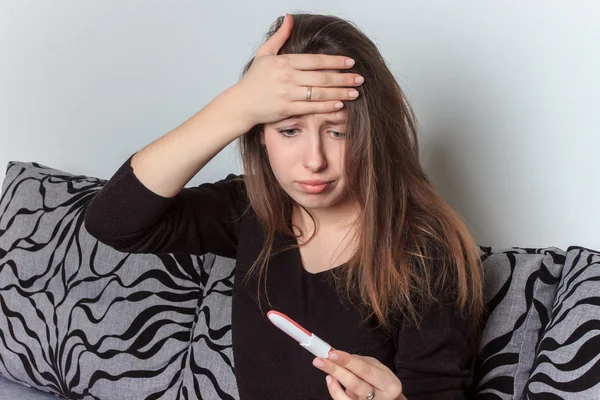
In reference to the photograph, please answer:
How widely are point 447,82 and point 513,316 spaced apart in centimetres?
55

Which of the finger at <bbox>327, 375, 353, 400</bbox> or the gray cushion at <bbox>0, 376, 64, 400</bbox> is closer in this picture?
the finger at <bbox>327, 375, 353, 400</bbox>

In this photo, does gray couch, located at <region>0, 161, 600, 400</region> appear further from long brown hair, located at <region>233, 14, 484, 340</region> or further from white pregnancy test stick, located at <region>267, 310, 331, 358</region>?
white pregnancy test stick, located at <region>267, 310, 331, 358</region>

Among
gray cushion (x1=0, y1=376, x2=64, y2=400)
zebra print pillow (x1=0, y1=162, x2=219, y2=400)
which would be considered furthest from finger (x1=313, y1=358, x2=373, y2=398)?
gray cushion (x1=0, y1=376, x2=64, y2=400)

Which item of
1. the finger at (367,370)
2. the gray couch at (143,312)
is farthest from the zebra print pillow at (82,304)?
the finger at (367,370)

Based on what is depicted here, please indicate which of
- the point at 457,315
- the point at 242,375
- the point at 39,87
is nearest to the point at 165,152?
the point at 242,375

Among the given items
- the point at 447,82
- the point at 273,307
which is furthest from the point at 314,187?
the point at 447,82

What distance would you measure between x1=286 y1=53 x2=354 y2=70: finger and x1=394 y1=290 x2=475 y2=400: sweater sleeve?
38cm

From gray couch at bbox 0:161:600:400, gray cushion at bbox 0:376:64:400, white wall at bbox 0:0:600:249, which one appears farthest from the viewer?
gray cushion at bbox 0:376:64:400

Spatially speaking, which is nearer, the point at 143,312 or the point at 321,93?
the point at 321,93

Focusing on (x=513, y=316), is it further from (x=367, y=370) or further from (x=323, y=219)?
(x=367, y=370)

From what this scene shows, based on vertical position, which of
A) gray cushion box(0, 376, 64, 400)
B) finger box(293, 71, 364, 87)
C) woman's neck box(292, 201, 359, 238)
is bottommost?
gray cushion box(0, 376, 64, 400)

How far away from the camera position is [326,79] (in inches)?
44.1

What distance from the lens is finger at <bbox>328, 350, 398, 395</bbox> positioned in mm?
873

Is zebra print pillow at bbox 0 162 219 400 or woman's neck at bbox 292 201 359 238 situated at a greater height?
woman's neck at bbox 292 201 359 238
